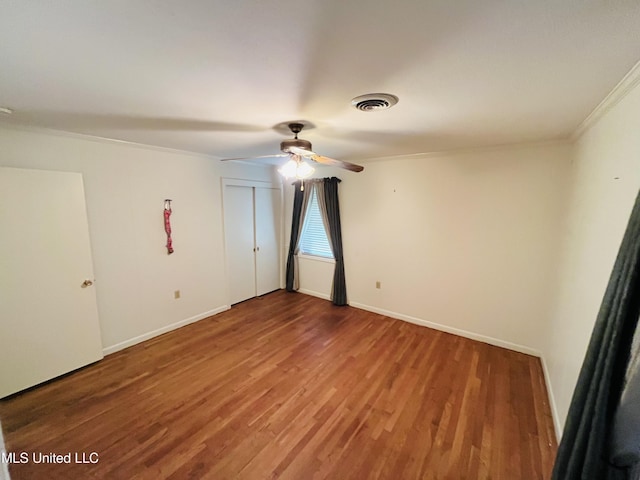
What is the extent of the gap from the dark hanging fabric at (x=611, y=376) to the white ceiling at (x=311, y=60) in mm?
745

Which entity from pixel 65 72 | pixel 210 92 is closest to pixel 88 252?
pixel 65 72

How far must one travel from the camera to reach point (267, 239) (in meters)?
4.91

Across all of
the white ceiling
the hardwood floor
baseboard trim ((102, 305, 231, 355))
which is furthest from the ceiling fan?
baseboard trim ((102, 305, 231, 355))

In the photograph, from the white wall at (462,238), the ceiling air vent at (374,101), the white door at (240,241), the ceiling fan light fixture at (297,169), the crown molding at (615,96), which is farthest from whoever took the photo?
the white door at (240,241)

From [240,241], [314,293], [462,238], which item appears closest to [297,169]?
[462,238]

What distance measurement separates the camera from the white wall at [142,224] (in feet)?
8.64

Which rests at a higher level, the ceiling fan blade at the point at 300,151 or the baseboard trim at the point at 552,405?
the ceiling fan blade at the point at 300,151

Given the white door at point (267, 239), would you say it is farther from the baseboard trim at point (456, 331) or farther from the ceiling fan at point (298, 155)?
the ceiling fan at point (298, 155)

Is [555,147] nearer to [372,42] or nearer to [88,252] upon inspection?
[372,42]

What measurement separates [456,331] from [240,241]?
3.48 m

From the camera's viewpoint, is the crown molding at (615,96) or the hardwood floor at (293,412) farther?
the hardwood floor at (293,412)

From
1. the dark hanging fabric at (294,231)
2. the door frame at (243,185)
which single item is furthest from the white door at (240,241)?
the dark hanging fabric at (294,231)

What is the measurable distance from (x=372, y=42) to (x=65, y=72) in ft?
4.99

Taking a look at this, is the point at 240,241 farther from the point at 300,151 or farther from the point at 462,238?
the point at 462,238
